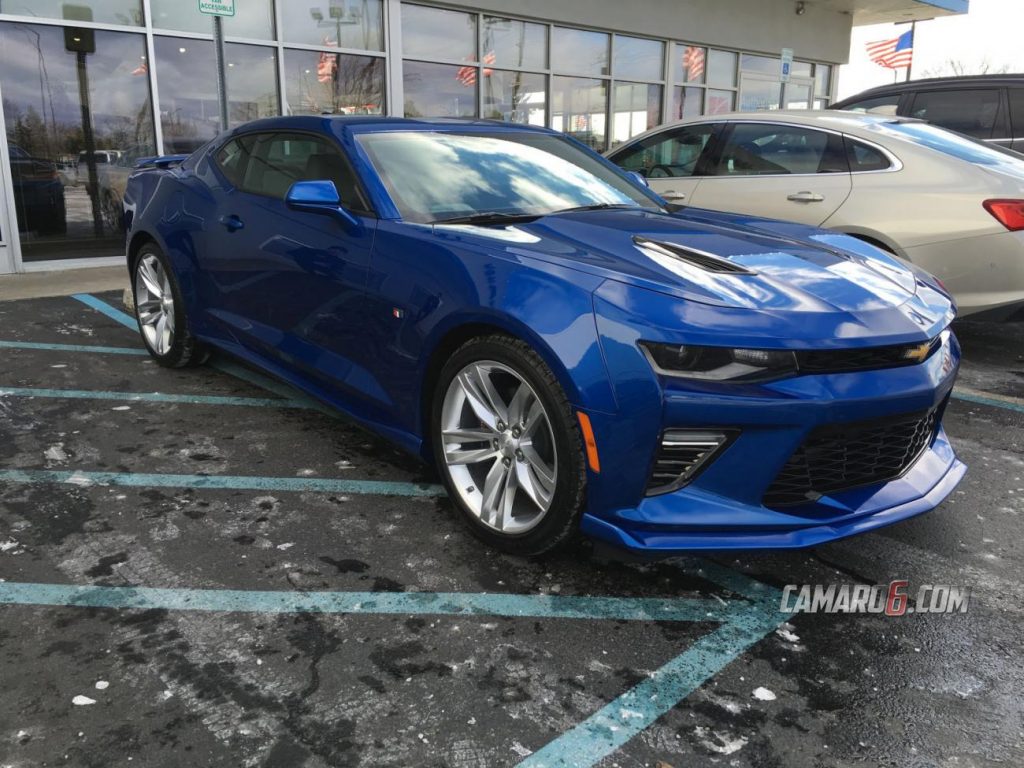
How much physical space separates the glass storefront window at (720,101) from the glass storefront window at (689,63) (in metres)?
0.50

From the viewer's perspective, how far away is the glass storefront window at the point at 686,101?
15.4 m

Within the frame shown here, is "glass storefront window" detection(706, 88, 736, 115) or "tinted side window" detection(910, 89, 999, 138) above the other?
"glass storefront window" detection(706, 88, 736, 115)

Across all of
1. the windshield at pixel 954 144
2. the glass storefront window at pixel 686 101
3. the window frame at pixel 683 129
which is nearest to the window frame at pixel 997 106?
the windshield at pixel 954 144

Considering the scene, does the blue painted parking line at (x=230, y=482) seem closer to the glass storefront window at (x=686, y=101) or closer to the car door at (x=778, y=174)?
the car door at (x=778, y=174)

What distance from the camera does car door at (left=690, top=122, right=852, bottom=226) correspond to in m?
5.62

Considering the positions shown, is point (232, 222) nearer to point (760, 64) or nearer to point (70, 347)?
point (70, 347)

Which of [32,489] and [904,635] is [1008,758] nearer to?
[904,635]

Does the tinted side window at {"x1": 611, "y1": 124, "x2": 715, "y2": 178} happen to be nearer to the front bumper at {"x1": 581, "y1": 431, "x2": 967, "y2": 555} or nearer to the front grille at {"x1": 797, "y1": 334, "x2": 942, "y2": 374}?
the front grille at {"x1": 797, "y1": 334, "x2": 942, "y2": 374}

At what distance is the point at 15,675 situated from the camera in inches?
86.6

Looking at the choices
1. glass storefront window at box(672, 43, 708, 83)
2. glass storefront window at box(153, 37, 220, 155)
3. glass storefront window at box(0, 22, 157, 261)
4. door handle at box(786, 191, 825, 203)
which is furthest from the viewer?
glass storefront window at box(672, 43, 708, 83)

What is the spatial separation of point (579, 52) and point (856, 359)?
12.4 m

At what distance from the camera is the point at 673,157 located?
6531 millimetres

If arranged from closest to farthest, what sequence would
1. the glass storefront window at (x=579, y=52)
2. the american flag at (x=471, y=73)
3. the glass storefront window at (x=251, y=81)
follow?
the glass storefront window at (x=251, y=81) < the american flag at (x=471, y=73) < the glass storefront window at (x=579, y=52)

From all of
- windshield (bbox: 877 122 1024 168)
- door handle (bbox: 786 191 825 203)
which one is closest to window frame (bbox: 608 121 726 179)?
door handle (bbox: 786 191 825 203)
